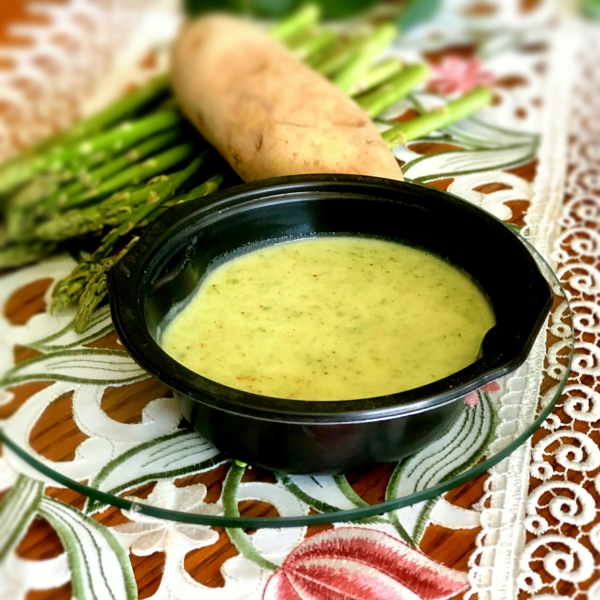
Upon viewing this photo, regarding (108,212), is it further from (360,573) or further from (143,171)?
(360,573)

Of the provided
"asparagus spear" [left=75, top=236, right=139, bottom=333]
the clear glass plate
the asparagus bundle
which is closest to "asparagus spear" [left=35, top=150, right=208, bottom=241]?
the asparagus bundle

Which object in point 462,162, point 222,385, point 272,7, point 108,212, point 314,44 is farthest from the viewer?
point 272,7

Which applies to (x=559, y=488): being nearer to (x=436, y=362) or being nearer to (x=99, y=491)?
(x=436, y=362)

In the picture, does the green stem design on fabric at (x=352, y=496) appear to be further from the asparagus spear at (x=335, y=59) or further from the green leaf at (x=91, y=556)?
the asparagus spear at (x=335, y=59)

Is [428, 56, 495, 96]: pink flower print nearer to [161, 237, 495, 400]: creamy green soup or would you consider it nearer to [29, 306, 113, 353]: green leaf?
[161, 237, 495, 400]: creamy green soup

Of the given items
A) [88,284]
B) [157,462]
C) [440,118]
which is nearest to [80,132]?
[88,284]

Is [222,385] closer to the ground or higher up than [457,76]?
higher up

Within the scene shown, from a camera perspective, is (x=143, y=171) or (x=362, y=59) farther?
(x=362, y=59)
